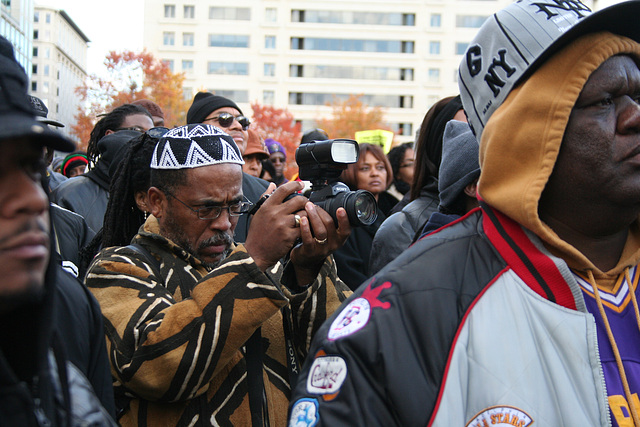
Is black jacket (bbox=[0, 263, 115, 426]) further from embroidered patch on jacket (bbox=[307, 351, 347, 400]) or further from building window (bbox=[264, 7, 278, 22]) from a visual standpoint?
building window (bbox=[264, 7, 278, 22])

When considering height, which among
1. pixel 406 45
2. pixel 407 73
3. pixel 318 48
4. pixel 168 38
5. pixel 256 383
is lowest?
pixel 256 383

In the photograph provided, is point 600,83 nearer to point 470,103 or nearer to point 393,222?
point 470,103

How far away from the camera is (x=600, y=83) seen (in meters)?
1.51

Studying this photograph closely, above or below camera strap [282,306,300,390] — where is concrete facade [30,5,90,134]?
above

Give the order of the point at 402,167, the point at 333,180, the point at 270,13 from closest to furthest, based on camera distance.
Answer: the point at 333,180, the point at 402,167, the point at 270,13

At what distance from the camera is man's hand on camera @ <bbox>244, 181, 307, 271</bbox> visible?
7.12 feet

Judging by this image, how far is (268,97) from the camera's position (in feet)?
167

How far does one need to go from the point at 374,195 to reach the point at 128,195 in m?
2.06

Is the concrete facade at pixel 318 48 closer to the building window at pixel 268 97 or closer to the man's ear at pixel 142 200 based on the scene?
the building window at pixel 268 97

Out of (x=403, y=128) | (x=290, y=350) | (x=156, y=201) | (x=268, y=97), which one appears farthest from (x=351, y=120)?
(x=290, y=350)

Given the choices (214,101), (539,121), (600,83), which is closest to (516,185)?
(539,121)

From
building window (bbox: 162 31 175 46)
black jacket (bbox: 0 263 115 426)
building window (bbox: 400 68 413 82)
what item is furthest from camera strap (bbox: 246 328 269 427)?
building window (bbox: 162 31 175 46)

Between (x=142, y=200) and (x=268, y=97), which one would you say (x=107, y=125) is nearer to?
(x=142, y=200)

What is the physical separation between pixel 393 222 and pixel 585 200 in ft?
5.54
